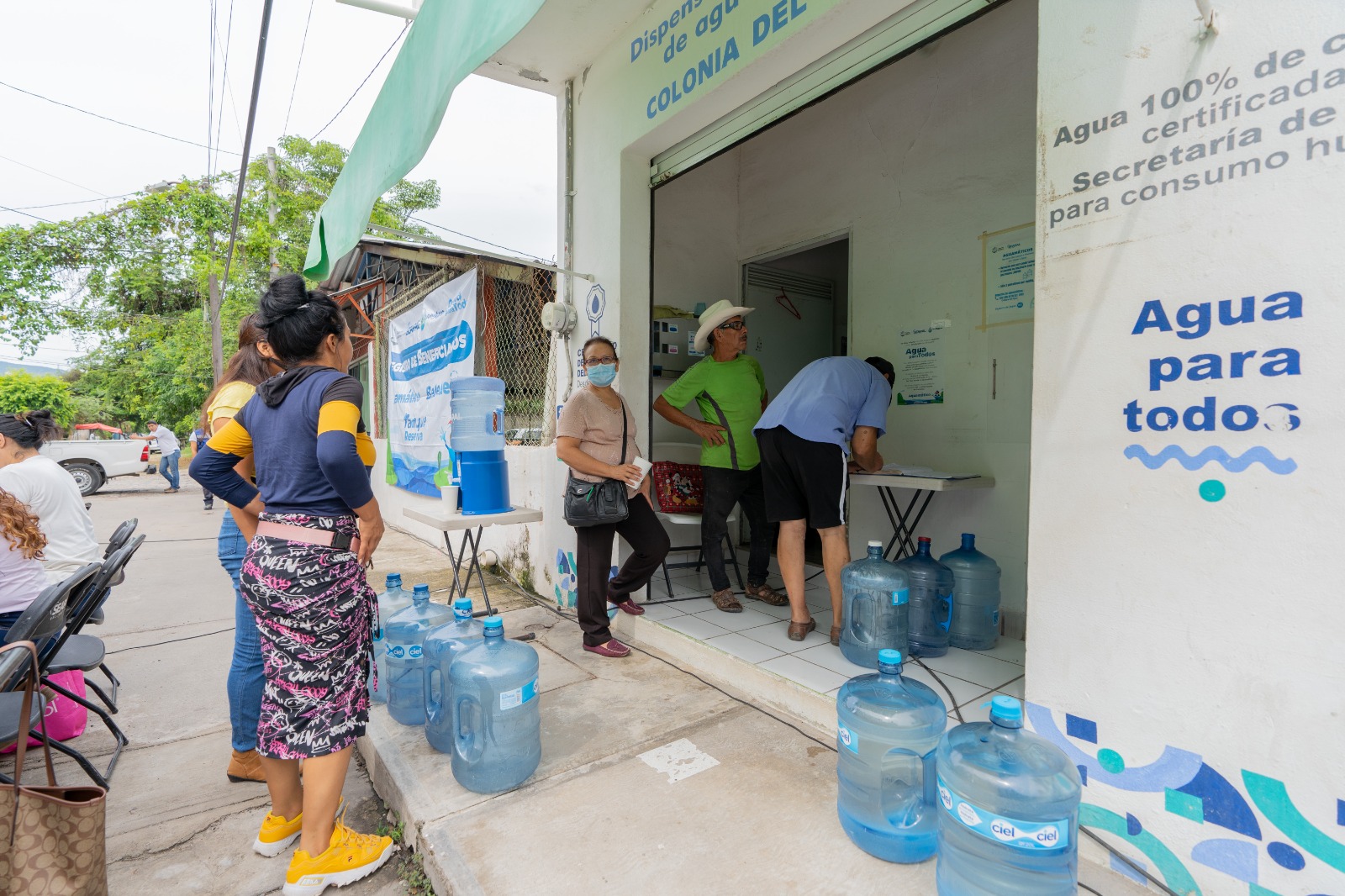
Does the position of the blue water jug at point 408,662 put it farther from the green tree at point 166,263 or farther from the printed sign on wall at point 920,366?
the green tree at point 166,263

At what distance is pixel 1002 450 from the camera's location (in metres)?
3.55

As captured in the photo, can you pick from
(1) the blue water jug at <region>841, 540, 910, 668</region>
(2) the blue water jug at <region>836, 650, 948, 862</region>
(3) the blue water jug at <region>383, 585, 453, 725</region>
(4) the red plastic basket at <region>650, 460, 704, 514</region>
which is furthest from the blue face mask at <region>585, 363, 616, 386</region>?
(2) the blue water jug at <region>836, 650, 948, 862</region>

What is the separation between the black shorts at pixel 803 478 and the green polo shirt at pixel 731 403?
61 centimetres

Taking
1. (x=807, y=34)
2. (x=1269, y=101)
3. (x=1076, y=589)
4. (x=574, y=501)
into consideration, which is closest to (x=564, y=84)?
(x=807, y=34)

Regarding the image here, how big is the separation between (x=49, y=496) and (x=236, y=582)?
177cm

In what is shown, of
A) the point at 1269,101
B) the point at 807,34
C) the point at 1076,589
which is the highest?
the point at 807,34

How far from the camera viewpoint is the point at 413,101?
2666mm

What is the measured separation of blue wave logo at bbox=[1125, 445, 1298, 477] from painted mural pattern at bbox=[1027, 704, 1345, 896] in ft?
2.28

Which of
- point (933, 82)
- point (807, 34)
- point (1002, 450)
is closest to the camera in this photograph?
point (807, 34)

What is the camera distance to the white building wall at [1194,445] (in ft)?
4.44

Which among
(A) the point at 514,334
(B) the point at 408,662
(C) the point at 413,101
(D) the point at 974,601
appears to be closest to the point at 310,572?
(B) the point at 408,662

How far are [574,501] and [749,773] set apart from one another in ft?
5.26

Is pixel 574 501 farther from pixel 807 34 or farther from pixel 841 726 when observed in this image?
pixel 807 34

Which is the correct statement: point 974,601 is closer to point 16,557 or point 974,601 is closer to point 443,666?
point 443,666
